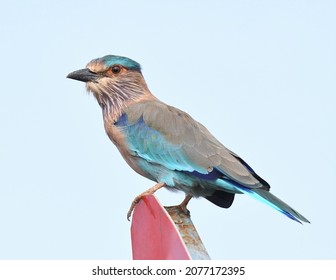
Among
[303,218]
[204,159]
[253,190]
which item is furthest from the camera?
[204,159]

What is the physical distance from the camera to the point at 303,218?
5.12m

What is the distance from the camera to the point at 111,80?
6.79 metres

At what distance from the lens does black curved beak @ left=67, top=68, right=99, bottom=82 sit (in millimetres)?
6615

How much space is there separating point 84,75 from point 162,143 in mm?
974

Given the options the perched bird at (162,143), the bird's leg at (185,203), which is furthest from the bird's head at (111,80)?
the bird's leg at (185,203)

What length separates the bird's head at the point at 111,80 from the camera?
6660 millimetres

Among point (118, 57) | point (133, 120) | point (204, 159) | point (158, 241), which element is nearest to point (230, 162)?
point (204, 159)

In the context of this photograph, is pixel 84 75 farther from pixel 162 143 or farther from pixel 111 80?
pixel 162 143

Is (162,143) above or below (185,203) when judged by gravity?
above

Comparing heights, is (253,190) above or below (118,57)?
below

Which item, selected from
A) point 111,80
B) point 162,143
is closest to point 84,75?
point 111,80
